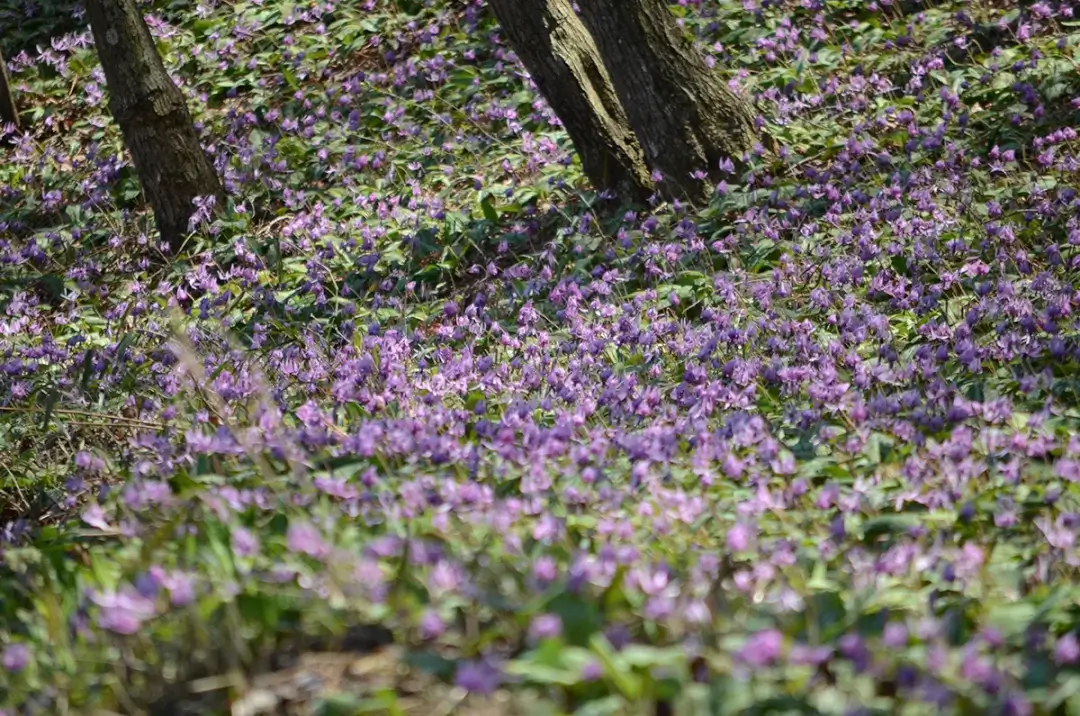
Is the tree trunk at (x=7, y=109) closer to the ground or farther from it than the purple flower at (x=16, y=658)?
farther from it

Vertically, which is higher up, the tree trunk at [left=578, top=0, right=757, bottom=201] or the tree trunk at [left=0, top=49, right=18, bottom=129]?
the tree trunk at [left=0, top=49, right=18, bottom=129]

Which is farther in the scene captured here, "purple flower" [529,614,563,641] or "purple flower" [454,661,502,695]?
"purple flower" [529,614,563,641]

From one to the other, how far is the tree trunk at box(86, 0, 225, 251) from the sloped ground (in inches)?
12.2

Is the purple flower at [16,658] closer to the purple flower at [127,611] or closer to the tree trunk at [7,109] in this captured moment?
the purple flower at [127,611]

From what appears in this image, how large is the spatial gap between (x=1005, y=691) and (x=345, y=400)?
2.29 metres

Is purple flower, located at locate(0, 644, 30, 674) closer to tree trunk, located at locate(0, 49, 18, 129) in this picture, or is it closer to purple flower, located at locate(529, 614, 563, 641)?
purple flower, located at locate(529, 614, 563, 641)

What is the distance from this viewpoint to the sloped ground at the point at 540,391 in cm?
204

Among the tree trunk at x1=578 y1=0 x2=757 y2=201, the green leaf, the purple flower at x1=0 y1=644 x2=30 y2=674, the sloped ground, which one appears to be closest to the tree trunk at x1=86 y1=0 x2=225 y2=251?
the sloped ground

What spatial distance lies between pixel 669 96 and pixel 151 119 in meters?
3.12

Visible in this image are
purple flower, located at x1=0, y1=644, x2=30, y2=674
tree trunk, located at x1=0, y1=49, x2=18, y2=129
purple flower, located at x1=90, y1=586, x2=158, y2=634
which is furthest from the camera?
tree trunk, located at x1=0, y1=49, x2=18, y2=129

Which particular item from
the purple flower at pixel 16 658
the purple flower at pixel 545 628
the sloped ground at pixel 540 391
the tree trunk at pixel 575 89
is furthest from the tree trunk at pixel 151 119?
the purple flower at pixel 545 628

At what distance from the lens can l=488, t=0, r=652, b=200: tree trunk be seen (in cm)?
630

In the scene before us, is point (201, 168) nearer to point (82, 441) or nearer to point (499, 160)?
point (499, 160)

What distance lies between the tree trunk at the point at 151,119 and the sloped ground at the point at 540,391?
0.31 m
